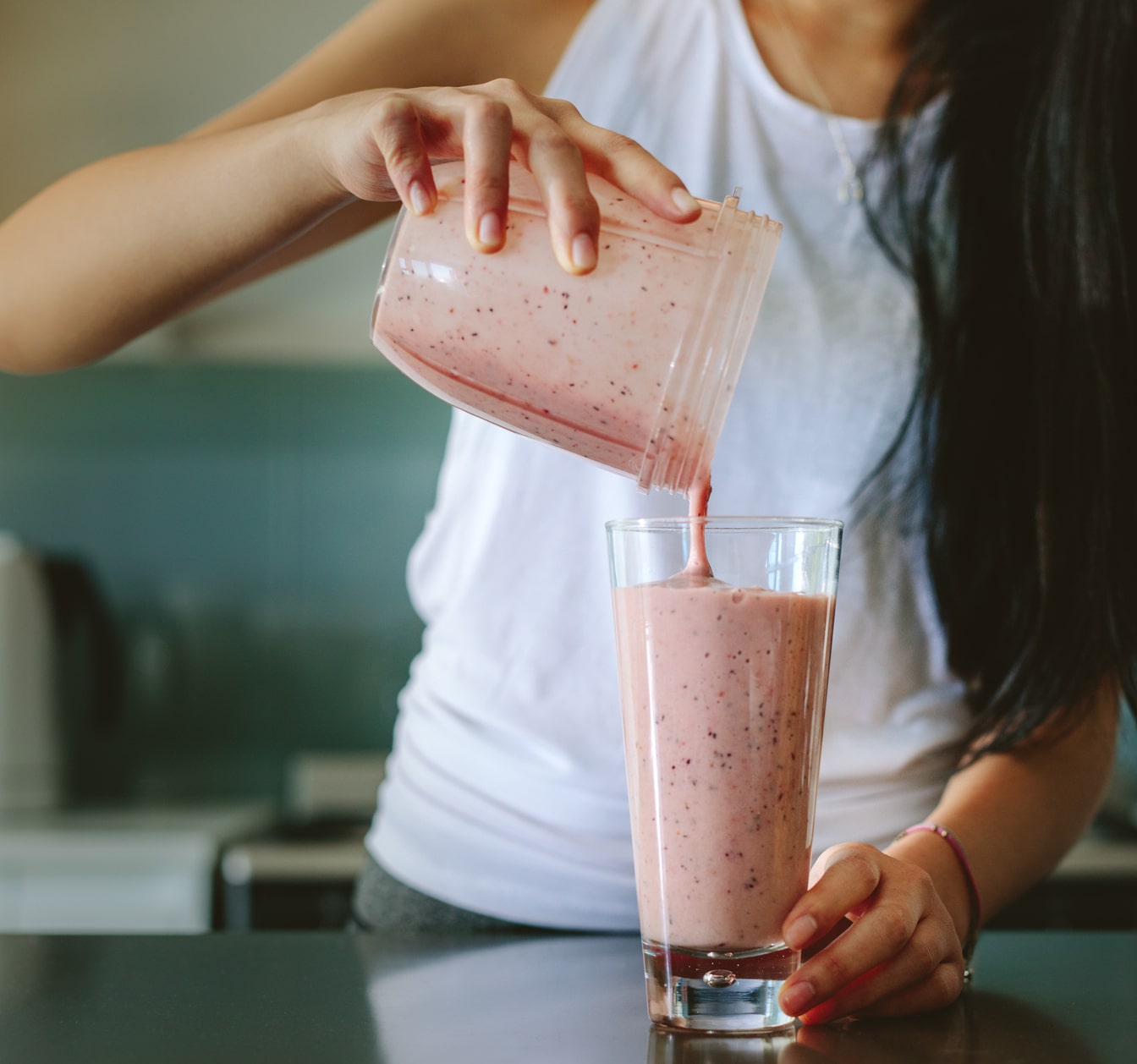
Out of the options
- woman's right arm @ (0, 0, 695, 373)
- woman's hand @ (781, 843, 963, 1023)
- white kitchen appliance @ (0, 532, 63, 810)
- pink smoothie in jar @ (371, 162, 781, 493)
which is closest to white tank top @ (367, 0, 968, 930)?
woman's right arm @ (0, 0, 695, 373)

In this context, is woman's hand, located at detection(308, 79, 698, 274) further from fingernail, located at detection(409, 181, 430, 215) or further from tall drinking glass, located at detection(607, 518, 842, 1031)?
tall drinking glass, located at detection(607, 518, 842, 1031)

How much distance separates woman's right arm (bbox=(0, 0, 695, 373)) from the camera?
553 mm

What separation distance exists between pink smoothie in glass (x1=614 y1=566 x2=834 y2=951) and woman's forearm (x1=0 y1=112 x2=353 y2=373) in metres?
0.32

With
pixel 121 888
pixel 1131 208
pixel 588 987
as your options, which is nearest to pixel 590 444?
pixel 588 987

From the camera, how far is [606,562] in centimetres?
96

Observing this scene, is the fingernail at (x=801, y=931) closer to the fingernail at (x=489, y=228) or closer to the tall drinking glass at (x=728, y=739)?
the tall drinking glass at (x=728, y=739)

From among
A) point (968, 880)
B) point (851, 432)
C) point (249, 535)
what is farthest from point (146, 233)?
point (249, 535)

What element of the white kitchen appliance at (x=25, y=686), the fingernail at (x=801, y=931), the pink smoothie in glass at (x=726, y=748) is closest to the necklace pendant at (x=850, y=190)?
the pink smoothie in glass at (x=726, y=748)

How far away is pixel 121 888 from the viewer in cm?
217

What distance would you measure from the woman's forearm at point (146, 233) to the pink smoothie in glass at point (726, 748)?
0.32 meters

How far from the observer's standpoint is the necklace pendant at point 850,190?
103 cm

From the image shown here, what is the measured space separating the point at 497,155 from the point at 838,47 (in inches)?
25.8

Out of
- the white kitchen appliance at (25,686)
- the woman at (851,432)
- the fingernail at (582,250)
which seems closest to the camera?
the fingernail at (582,250)

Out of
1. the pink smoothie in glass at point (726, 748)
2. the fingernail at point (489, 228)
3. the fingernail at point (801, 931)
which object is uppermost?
the fingernail at point (489, 228)
